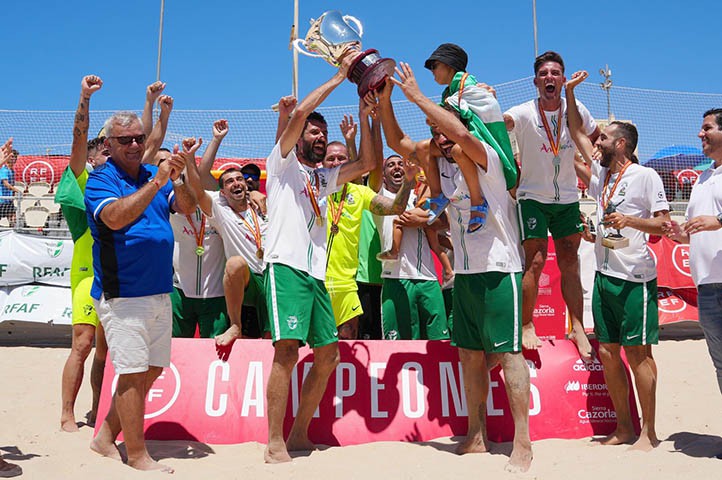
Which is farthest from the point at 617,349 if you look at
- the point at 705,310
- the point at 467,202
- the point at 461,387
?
the point at 467,202

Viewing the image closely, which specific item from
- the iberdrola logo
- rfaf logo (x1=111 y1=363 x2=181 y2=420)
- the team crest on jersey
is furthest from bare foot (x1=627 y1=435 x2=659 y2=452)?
the iberdrola logo

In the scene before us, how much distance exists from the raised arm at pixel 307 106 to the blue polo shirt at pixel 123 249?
102cm

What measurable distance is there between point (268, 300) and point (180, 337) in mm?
1799

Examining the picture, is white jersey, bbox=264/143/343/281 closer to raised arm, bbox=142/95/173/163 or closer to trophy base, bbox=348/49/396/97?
trophy base, bbox=348/49/396/97

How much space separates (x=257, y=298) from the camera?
5988 millimetres

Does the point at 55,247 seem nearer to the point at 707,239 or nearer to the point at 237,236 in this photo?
the point at 237,236

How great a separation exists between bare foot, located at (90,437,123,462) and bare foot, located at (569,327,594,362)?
3575 mm

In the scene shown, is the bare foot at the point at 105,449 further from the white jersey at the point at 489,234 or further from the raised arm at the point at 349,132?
the raised arm at the point at 349,132

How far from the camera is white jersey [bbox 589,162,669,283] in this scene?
502 cm

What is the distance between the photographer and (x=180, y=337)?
6059mm

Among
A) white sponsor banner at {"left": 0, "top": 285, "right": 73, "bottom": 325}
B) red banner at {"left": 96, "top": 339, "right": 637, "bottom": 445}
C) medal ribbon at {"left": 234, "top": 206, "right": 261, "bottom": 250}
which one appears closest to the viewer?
red banner at {"left": 96, "top": 339, "right": 637, "bottom": 445}

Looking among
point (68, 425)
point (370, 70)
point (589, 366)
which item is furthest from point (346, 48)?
point (68, 425)

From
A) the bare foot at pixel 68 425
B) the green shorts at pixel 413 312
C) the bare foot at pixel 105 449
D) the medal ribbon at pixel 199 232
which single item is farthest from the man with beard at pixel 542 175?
the bare foot at pixel 68 425

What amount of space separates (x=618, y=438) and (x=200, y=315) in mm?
3613
